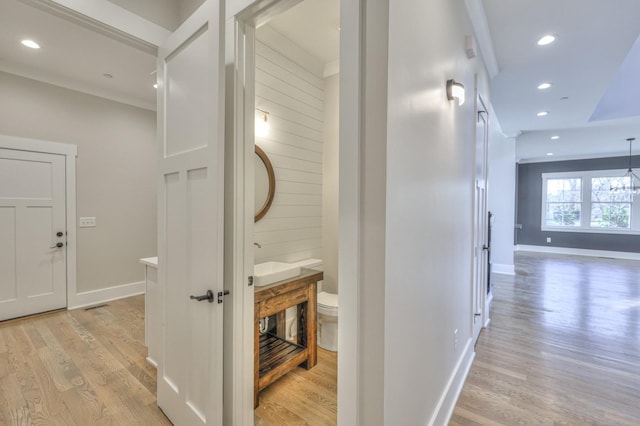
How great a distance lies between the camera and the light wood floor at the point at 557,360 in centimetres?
200

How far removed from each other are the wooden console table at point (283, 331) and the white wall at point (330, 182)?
0.72 m

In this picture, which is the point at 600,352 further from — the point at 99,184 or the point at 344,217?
the point at 99,184

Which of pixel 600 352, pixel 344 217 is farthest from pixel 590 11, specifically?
pixel 600 352

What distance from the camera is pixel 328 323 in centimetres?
281

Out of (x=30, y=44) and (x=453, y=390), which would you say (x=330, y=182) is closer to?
(x=453, y=390)

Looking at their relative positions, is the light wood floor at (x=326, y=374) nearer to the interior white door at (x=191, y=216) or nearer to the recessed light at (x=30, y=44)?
the interior white door at (x=191, y=216)

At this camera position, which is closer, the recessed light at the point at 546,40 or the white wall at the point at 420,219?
the white wall at the point at 420,219

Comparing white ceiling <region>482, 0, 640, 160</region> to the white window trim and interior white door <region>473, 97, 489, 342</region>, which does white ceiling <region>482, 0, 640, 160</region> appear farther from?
the white window trim

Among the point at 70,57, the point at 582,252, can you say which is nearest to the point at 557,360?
the point at 70,57

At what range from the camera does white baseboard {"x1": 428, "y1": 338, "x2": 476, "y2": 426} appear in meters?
1.76

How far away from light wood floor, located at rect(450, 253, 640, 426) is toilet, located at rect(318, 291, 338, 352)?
114 centimetres

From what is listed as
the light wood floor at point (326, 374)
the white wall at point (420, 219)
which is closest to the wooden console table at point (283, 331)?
the light wood floor at point (326, 374)

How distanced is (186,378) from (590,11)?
388 centimetres

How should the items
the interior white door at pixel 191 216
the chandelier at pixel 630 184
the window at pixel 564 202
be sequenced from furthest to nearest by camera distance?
the window at pixel 564 202, the chandelier at pixel 630 184, the interior white door at pixel 191 216
